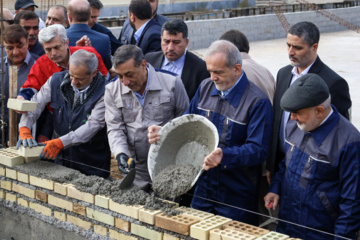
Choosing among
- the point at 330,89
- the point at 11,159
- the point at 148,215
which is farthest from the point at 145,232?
the point at 330,89

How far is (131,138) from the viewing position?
174 inches

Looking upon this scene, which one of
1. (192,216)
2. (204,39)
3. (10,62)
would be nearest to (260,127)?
(192,216)

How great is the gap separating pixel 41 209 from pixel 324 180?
2.30 m

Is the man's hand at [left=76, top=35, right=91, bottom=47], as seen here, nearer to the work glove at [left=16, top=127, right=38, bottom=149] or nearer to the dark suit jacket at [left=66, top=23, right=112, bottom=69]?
the dark suit jacket at [left=66, top=23, right=112, bottom=69]

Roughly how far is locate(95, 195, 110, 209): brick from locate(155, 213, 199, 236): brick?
0.48 m

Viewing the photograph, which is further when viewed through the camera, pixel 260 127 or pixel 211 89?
pixel 211 89

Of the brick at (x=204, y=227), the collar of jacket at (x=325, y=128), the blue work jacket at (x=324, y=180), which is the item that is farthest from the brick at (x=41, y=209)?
the collar of jacket at (x=325, y=128)

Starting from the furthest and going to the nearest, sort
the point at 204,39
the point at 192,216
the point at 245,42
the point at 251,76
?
the point at 204,39, the point at 245,42, the point at 251,76, the point at 192,216

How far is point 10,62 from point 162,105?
206 cm

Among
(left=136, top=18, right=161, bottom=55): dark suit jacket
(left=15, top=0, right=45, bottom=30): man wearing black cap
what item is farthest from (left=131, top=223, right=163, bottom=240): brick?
(left=15, top=0, right=45, bottom=30): man wearing black cap

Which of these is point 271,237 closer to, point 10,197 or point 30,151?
point 30,151

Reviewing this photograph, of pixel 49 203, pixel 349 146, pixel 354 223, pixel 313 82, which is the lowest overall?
pixel 49 203

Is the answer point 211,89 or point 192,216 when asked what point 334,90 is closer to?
point 211,89

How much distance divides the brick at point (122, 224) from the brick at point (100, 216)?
1.5 inches
